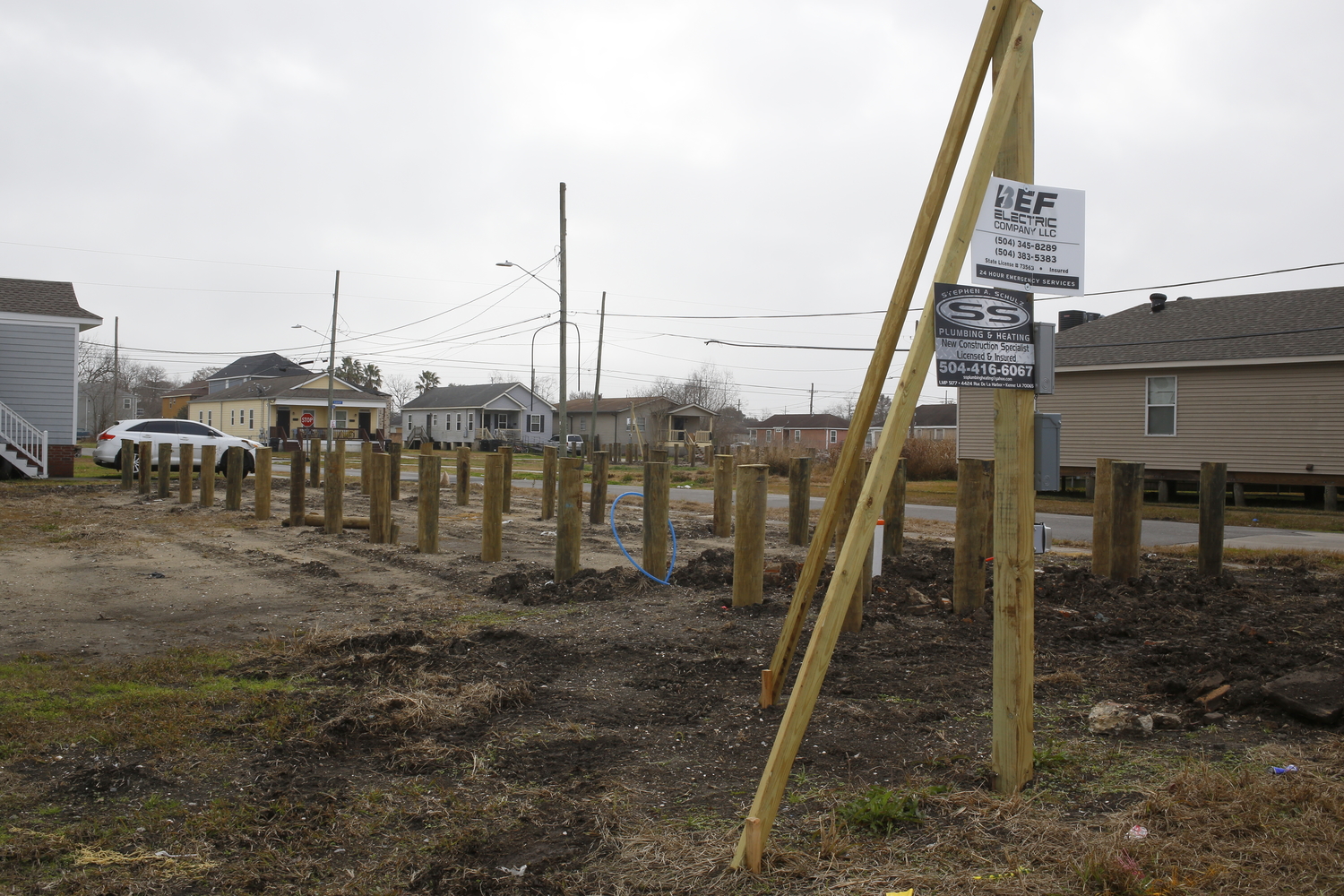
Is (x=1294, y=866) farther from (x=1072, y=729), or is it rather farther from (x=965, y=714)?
(x=965, y=714)

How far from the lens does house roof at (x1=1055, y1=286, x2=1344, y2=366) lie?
20.1 m

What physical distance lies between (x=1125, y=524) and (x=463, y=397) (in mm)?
66151

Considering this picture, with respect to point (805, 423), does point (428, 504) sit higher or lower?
lower

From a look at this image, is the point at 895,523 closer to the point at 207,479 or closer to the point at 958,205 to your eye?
the point at 958,205

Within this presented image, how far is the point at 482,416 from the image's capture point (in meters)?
67.9

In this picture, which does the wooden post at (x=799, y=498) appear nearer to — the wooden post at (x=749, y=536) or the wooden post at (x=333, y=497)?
the wooden post at (x=749, y=536)

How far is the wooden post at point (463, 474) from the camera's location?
49.8 ft

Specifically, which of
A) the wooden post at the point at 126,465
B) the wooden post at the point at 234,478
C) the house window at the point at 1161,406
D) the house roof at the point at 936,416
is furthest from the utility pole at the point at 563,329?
the house roof at the point at 936,416

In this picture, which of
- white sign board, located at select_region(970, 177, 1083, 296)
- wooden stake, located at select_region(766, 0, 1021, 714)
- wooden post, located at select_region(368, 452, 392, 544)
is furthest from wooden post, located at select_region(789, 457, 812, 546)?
wooden stake, located at select_region(766, 0, 1021, 714)

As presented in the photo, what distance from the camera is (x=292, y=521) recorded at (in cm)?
1261

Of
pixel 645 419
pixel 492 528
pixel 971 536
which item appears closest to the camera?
pixel 971 536

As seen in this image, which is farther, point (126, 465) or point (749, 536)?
point (126, 465)

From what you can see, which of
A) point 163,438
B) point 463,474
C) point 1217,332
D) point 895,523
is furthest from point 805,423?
point 895,523

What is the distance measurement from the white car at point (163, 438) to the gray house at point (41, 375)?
0.75m
